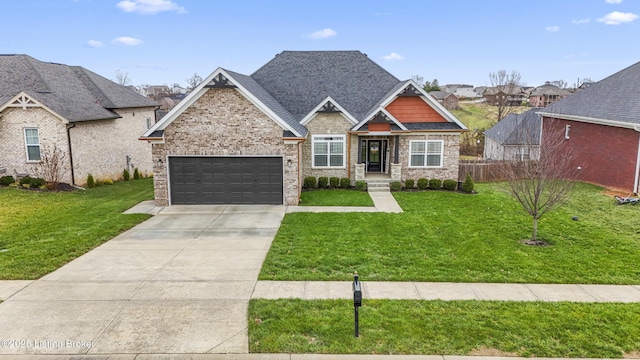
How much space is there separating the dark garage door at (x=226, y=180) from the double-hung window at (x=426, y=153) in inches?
325

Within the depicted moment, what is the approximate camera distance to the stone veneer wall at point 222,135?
1736 cm

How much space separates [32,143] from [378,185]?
18.3m

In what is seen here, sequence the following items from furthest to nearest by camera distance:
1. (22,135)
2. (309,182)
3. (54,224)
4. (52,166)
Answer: (309,182)
(22,135)
(52,166)
(54,224)

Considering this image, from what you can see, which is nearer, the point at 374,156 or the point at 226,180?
the point at 226,180

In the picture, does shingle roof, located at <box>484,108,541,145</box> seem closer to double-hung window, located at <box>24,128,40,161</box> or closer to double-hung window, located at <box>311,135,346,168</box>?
double-hung window, located at <box>311,135,346,168</box>

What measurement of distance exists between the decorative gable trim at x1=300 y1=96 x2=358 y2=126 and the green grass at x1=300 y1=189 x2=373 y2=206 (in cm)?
382

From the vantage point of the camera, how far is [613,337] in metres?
7.09

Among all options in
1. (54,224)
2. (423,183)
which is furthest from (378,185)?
(54,224)

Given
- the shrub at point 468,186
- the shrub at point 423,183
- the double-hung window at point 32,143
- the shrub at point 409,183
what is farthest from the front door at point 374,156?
the double-hung window at point 32,143

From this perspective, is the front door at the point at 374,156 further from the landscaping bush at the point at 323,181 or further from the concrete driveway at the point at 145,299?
the concrete driveway at the point at 145,299

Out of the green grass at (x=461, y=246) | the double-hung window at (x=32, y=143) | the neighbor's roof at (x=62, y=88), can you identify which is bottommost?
the green grass at (x=461, y=246)

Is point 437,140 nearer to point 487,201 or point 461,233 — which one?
point 487,201

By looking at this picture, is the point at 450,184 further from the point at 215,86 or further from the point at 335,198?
the point at 215,86

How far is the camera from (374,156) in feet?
79.4
